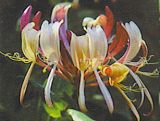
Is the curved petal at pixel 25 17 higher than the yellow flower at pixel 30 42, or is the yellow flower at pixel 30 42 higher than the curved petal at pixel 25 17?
the curved petal at pixel 25 17

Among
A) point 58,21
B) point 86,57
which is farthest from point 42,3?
point 86,57

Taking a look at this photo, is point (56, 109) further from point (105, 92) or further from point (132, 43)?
point (132, 43)


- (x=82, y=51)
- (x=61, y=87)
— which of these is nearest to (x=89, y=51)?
(x=82, y=51)

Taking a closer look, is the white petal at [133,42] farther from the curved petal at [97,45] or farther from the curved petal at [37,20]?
the curved petal at [37,20]

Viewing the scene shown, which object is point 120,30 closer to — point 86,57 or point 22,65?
point 86,57

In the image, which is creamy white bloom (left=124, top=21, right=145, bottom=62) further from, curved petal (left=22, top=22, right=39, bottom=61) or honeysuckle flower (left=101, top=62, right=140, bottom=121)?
curved petal (left=22, top=22, right=39, bottom=61)

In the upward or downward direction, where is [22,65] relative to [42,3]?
downward

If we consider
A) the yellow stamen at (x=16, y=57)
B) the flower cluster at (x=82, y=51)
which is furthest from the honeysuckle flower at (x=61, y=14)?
the yellow stamen at (x=16, y=57)
